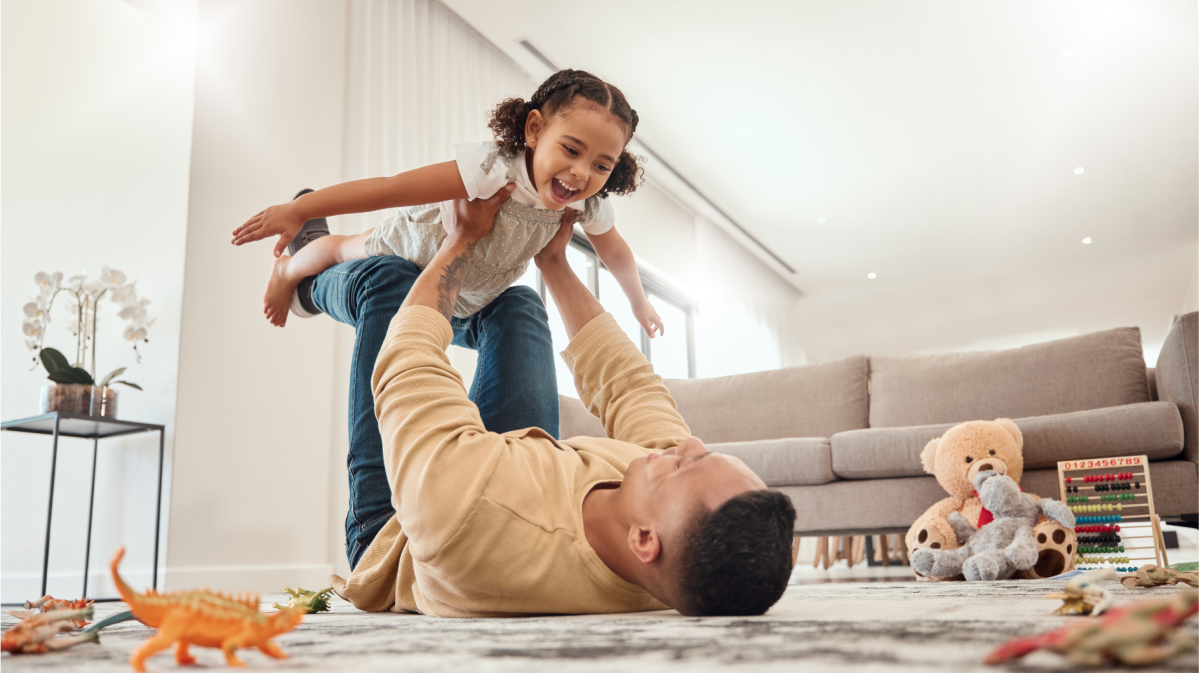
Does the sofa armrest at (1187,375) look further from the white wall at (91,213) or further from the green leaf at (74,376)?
the green leaf at (74,376)

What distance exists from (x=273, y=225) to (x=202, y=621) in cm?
93

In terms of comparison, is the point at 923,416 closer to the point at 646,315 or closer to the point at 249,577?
the point at 646,315

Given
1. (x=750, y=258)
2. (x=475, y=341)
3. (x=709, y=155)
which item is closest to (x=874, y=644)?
(x=475, y=341)

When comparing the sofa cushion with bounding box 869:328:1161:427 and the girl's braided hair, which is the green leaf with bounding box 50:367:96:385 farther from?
the sofa cushion with bounding box 869:328:1161:427

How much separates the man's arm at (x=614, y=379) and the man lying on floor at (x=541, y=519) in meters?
0.16

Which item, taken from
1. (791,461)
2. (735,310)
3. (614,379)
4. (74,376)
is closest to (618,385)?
(614,379)

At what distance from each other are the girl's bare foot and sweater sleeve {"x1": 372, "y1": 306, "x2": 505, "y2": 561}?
79 cm

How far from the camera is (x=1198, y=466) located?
7.50ft

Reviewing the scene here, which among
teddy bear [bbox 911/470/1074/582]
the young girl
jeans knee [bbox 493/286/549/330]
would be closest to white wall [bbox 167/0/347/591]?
the young girl

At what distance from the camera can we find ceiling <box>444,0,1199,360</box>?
4117mm

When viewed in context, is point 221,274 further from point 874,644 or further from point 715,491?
point 874,644

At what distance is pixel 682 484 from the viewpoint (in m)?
0.83

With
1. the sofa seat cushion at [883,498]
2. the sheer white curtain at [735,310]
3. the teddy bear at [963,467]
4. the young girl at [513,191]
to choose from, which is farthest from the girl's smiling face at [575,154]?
the sheer white curtain at [735,310]

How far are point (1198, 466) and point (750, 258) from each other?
17.3ft
